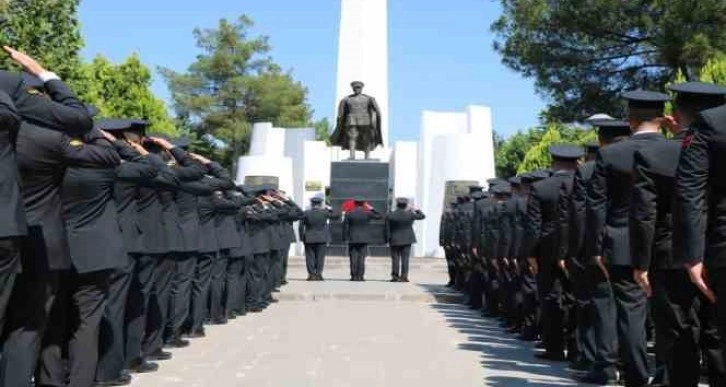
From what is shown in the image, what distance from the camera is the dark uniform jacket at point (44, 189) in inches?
215

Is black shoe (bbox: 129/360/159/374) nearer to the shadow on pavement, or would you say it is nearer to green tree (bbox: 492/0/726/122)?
the shadow on pavement

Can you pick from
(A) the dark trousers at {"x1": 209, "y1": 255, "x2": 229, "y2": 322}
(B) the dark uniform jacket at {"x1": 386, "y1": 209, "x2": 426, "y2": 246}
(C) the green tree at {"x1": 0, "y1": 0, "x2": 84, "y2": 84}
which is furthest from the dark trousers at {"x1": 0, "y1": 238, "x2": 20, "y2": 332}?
(C) the green tree at {"x1": 0, "y1": 0, "x2": 84, "y2": 84}

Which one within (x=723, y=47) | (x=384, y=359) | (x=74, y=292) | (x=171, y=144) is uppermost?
(x=723, y=47)

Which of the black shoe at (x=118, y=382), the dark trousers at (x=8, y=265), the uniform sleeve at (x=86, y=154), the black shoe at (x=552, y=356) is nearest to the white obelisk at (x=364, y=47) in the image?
the black shoe at (x=552, y=356)

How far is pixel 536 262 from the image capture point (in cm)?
941

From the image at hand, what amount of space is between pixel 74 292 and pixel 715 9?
2322 cm

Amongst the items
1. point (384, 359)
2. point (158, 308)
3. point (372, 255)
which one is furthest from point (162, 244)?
point (372, 255)

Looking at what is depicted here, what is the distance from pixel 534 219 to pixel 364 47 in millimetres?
27304

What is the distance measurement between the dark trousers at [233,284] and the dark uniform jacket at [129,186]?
4585mm

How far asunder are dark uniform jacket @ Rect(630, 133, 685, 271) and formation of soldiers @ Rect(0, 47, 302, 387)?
289 centimetres

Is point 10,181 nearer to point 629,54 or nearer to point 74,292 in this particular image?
point 74,292

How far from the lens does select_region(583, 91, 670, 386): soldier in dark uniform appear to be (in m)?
6.61

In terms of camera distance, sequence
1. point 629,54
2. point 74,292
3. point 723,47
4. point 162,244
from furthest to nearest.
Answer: point 629,54, point 723,47, point 162,244, point 74,292

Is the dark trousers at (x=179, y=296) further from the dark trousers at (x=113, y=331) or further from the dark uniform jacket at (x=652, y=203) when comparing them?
the dark uniform jacket at (x=652, y=203)
